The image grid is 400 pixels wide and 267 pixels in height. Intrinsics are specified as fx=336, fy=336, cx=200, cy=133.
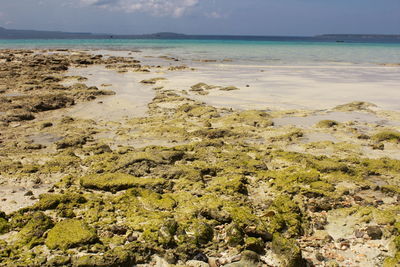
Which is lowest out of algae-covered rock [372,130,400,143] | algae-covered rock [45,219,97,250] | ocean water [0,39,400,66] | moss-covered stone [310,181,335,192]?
algae-covered rock [45,219,97,250]

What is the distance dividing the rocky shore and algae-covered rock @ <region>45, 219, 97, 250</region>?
0.02 m

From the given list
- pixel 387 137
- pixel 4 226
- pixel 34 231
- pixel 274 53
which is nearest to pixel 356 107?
pixel 387 137

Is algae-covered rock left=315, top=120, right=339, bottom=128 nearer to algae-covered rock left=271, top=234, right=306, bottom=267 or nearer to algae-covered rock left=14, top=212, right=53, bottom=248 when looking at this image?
algae-covered rock left=271, top=234, right=306, bottom=267

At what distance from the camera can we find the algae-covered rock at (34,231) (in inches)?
175

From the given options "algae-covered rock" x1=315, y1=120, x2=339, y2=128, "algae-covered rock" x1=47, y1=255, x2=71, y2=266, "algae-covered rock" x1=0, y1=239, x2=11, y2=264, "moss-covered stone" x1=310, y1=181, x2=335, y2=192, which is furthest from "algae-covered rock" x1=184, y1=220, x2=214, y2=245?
"algae-covered rock" x1=315, y1=120, x2=339, y2=128

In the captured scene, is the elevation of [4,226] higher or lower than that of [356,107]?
lower

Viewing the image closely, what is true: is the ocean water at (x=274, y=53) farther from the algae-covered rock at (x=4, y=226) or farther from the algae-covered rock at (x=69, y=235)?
the algae-covered rock at (x=4, y=226)

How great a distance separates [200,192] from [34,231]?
2740 mm

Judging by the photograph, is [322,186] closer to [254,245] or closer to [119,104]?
[254,245]

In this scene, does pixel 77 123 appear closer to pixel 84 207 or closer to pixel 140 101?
pixel 140 101

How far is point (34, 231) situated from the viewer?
4.65 m

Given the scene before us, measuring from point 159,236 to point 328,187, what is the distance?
11.1 ft

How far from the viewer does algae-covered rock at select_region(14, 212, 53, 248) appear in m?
4.44

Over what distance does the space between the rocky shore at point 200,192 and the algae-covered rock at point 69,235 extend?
0.06 feet
